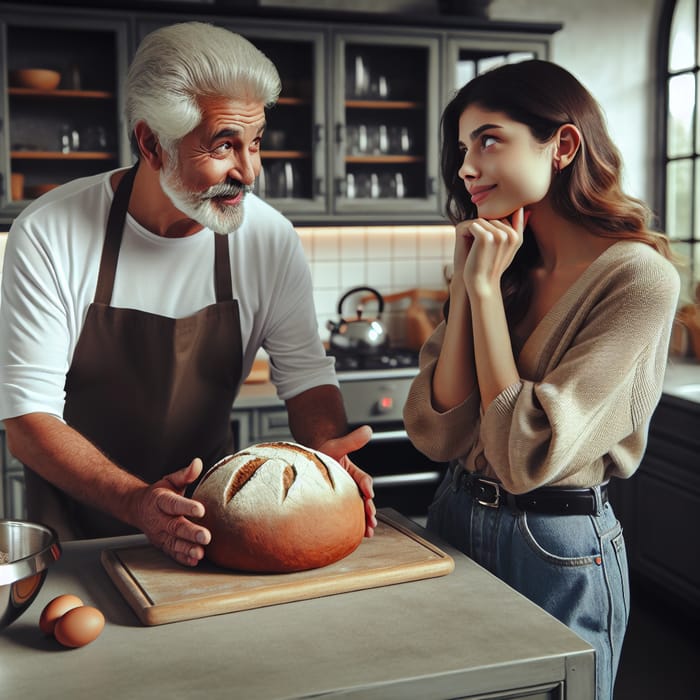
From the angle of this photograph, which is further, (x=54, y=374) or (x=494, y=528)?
(x=54, y=374)

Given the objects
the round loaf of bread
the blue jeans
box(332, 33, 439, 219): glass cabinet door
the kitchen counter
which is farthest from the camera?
box(332, 33, 439, 219): glass cabinet door

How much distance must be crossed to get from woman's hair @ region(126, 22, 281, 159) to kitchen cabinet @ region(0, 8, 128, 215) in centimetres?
181

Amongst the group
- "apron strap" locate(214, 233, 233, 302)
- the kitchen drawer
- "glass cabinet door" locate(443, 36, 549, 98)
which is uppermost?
"glass cabinet door" locate(443, 36, 549, 98)

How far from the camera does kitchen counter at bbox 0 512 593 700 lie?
990mm

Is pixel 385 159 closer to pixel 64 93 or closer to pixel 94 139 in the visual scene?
pixel 94 139

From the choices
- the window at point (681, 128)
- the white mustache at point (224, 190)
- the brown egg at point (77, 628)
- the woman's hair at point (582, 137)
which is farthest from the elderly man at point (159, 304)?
the window at point (681, 128)

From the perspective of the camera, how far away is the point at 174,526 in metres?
1.30

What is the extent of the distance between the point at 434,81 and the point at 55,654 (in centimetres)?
315

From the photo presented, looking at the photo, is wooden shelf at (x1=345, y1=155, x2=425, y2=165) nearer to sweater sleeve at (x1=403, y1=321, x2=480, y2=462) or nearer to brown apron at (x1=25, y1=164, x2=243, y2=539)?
brown apron at (x1=25, y1=164, x2=243, y2=539)

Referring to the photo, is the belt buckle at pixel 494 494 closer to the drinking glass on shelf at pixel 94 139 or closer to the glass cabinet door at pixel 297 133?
the glass cabinet door at pixel 297 133

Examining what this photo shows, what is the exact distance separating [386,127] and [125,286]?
2185 mm

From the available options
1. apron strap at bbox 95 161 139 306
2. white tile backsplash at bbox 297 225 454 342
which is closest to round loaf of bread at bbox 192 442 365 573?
apron strap at bbox 95 161 139 306

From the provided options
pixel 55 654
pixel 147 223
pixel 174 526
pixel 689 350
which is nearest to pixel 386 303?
pixel 689 350

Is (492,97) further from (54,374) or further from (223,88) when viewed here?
(54,374)
